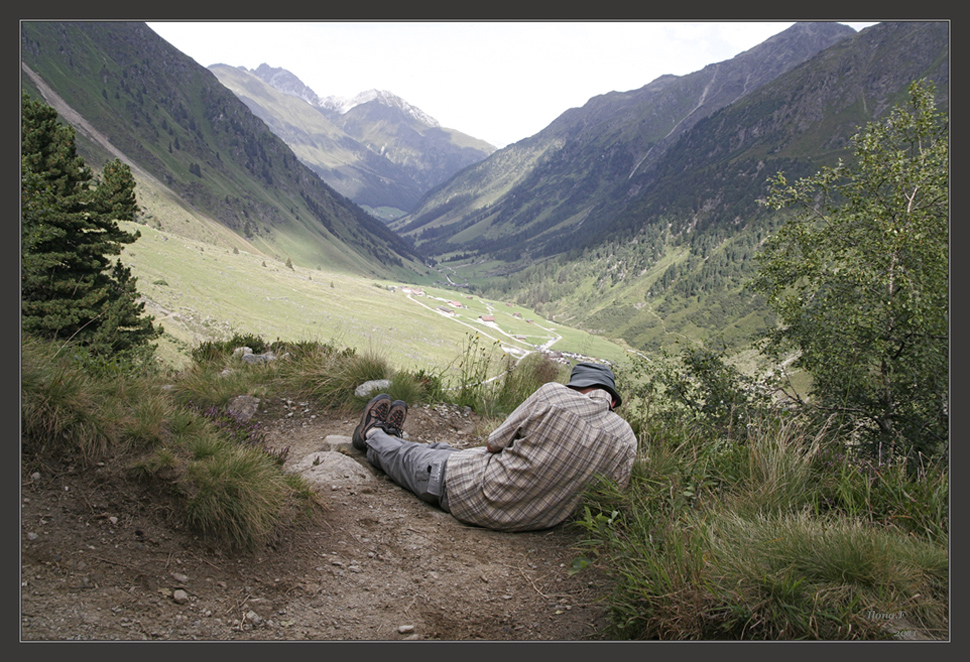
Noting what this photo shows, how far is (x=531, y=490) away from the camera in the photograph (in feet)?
13.1

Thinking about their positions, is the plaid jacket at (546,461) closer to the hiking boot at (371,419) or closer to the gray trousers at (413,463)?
the gray trousers at (413,463)

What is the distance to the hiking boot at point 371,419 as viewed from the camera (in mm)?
5515

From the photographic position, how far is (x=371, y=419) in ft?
18.4

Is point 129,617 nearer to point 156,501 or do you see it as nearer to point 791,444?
point 156,501

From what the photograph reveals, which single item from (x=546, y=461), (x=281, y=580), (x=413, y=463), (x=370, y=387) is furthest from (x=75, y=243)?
(x=546, y=461)

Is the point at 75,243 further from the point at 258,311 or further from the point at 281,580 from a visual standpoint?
the point at 258,311

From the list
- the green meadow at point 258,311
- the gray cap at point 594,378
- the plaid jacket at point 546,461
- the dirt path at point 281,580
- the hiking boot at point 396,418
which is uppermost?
the gray cap at point 594,378

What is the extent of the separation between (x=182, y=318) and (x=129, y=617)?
44.1 metres

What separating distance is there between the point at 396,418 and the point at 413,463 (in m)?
1.08

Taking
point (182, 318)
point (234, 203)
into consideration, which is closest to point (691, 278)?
point (234, 203)

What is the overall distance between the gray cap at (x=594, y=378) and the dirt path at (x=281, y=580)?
1.21 meters

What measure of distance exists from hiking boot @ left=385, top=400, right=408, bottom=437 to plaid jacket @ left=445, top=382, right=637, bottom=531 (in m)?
1.67

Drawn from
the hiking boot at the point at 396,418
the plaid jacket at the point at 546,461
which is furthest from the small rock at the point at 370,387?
the plaid jacket at the point at 546,461

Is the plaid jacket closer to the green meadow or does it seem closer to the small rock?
the small rock
